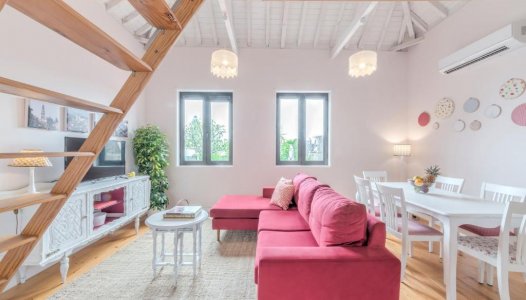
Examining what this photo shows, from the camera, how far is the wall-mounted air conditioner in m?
2.68

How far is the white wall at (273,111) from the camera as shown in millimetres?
4605

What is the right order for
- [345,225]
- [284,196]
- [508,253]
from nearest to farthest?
[345,225] → [508,253] → [284,196]

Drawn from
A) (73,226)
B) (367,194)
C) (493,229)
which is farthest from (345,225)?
(73,226)

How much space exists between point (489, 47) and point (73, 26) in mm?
4195

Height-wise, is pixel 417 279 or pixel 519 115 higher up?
pixel 519 115

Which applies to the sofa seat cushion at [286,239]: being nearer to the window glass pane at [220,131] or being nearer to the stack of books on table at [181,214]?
the stack of books on table at [181,214]

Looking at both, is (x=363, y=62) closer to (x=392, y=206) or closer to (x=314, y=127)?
(x=392, y=206)

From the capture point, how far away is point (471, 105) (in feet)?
11.2

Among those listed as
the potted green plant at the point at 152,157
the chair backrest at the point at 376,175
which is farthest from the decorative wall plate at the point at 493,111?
the potted green plant at the point at 152,157

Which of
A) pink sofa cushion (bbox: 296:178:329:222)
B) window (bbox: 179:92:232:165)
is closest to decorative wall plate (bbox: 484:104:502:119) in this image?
pink sofa cushion (bbox: 296:178:329:222)

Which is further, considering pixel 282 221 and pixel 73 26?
pixel 282 221

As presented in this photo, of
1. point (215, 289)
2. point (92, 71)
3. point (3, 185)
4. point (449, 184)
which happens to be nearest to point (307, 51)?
point (449, 184)

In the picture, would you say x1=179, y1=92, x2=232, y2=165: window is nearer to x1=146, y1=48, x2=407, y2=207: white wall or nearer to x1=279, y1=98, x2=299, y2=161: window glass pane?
x1=146, y1=48, x2=407, y2=207: white wall

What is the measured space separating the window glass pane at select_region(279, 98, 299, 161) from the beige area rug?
225 centimetres
